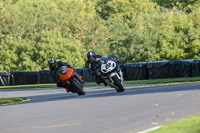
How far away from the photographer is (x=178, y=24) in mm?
62969

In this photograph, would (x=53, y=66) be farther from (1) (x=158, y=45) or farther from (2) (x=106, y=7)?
(2) (x=106, y=7)

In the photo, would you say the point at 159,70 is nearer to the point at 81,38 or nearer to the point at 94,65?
the point at 94,65

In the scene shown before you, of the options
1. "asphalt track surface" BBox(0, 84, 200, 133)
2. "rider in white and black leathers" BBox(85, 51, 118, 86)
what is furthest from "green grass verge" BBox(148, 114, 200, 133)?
"rider in white and black leathers" BBox(85, 51, 118, 86)

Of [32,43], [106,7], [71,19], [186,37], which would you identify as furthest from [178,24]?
[106,7]

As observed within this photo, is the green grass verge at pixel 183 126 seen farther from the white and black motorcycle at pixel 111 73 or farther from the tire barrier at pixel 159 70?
the tire barrier at pixel 159 70

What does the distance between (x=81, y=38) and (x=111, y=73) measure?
51320 mm

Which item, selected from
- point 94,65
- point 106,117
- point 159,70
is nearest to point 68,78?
point 94,65

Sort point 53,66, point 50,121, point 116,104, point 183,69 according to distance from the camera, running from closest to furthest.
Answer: point 50,121
point 116,104
point 53,66
point 183,69

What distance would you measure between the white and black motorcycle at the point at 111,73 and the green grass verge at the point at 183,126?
27.9ft

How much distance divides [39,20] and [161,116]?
59.0 metres

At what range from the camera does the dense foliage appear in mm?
59312

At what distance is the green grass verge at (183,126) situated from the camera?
6758 millimetres

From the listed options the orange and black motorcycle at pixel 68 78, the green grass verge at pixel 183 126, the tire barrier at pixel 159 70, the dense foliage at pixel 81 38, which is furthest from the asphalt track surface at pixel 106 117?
the dense foliage at pixel 81 38

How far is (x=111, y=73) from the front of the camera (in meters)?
16.4
